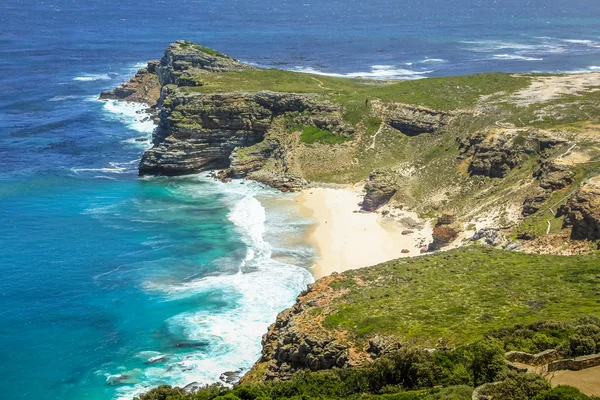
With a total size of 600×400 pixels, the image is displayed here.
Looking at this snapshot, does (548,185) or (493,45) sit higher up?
(493,45)

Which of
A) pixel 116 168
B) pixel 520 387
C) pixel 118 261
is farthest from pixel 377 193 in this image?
pixel 520 387

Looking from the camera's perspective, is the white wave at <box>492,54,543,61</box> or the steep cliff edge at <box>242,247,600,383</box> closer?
the steep cliff edge at <box>242,247,600,383</box>

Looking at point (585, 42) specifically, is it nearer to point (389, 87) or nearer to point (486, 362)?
point (389, 87)

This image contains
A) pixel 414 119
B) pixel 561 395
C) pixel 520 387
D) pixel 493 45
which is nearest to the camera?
pixel 561 395

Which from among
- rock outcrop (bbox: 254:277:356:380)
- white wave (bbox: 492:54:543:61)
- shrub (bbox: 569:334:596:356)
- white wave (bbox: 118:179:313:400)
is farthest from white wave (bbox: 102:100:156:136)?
white wave (bbox: 492:54:543:61)

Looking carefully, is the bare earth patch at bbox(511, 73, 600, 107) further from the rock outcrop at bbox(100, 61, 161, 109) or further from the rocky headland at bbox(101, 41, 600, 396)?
the rock outcrop at bbox(100, 61, 161, 109)

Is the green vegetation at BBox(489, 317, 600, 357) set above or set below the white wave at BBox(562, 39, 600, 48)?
below

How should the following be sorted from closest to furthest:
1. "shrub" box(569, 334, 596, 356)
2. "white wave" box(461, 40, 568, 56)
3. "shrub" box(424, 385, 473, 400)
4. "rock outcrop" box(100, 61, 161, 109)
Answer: "shrub" box(424, 385, 473, 400) → "shrub" box(569, 334, 596, 356) → "rock outcrop" box(100, 61, 161, 109) → "white wave" box(461, 40, 568, 56)

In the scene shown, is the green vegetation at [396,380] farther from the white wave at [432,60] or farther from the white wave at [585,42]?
the white wave at [585,42]
